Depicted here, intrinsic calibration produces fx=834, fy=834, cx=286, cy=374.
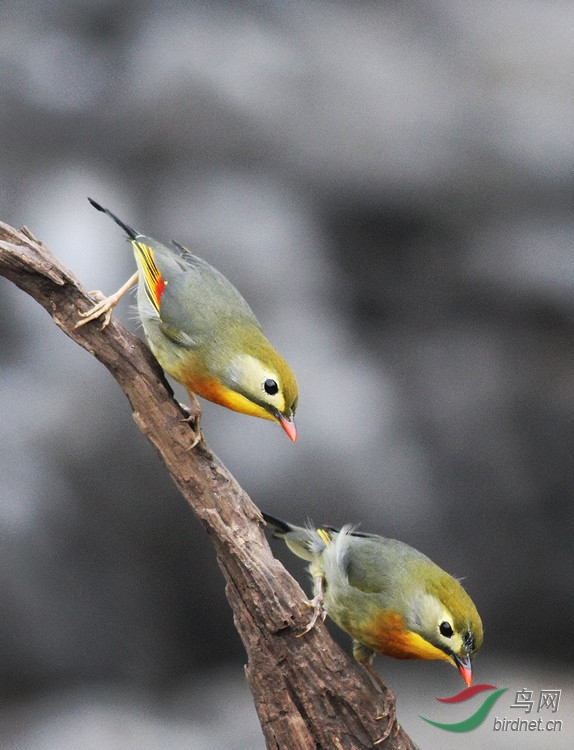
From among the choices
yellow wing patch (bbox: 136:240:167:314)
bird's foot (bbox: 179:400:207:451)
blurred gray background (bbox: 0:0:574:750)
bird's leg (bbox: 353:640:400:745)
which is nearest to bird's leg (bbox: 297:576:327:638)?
bird's leg (bbox: 353:640:400:745)

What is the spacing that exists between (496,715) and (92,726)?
1.34 metres

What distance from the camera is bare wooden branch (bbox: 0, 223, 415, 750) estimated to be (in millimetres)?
1377

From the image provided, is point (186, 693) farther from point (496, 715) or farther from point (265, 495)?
point (496, 715)

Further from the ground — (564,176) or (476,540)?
(564,176)

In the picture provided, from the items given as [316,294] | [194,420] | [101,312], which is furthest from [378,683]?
[316,294]

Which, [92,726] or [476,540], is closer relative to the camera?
[92,726]

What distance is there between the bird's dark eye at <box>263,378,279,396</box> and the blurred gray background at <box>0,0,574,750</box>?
153 cm

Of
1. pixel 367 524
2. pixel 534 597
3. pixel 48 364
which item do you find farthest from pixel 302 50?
pixel 534 597

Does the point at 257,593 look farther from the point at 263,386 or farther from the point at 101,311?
the point at 101,311

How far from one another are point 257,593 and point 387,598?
215 millimetres

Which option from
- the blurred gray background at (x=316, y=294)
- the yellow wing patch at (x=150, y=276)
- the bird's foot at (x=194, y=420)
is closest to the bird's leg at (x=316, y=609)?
the bird's foot at (x=194, y=420)

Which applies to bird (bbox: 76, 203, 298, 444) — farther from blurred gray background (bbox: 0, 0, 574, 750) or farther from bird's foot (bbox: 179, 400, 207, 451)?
blurred gray background (bbox: 0, 0, 574, 750)

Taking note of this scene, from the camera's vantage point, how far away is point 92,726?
271cm

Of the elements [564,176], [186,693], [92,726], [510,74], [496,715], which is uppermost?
[510,74]
